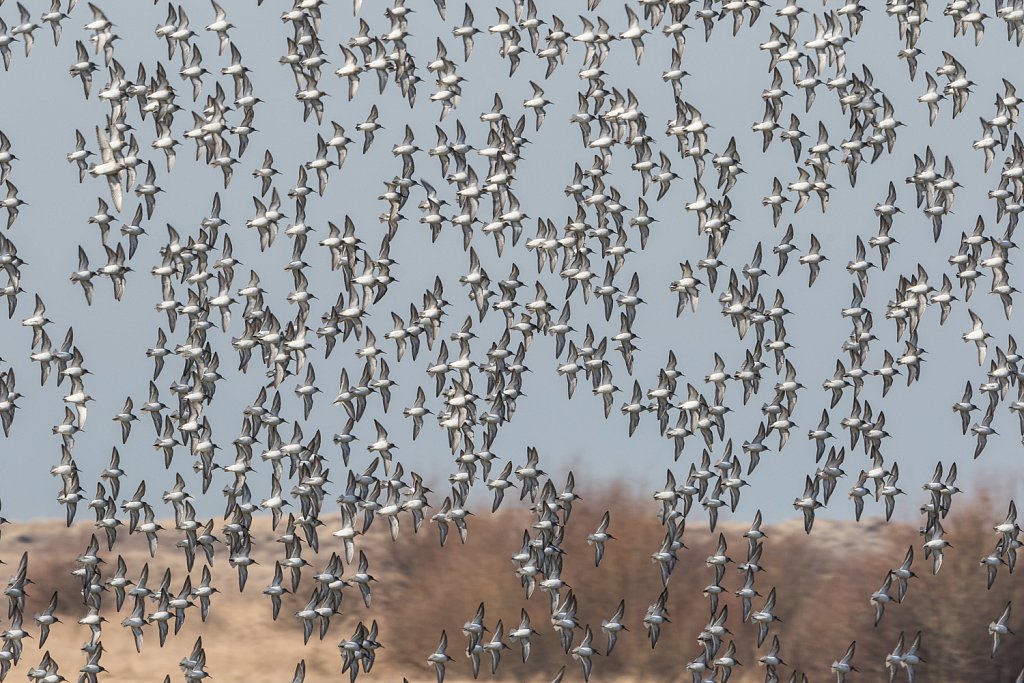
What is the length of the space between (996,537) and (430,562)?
11835 mm

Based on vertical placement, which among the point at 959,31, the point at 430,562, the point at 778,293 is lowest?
the point at 430,562

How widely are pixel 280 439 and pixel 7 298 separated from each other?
15.8 feet

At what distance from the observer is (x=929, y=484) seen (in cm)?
2720

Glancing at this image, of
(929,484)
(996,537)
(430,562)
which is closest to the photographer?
(929,484)

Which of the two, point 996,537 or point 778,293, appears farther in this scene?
point 996,537

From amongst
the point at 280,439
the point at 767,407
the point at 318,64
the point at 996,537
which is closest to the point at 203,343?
the point at 280,439

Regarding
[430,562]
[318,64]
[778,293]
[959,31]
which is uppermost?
[959,31]

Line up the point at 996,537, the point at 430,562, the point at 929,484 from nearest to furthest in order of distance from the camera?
1. the point at 929,484
2. the point at 996,537
3. the point at 430,562

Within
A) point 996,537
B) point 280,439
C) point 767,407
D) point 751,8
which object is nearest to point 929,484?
point 767,407

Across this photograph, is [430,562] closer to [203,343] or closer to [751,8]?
[203,343]

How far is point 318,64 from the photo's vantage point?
28.1 metres

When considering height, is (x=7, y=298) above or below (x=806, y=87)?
below

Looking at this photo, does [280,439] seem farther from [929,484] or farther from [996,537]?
[996,537]

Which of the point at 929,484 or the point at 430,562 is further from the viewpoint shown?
the point at 430,562
